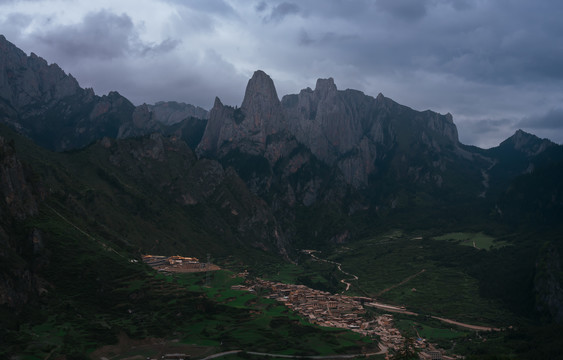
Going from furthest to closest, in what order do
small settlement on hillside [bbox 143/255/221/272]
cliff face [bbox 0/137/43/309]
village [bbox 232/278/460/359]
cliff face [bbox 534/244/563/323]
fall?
small settlement on hillside [bbox 143/255/221/272] → cliff face [bbox 534/244/563/323] → village [bbox 232/278/460/359] → cliff face [bbox 0/137/43/309]

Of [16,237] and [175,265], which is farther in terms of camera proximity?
[175,265]

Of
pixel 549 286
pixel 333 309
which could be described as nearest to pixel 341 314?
pixel 333 309

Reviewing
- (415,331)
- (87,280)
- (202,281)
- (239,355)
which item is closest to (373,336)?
(415,331)

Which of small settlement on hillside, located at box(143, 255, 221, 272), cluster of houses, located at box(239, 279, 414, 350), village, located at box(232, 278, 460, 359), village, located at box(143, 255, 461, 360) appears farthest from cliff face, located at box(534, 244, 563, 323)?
small settlement on hillside, located at box(143, 255, 221, 272)

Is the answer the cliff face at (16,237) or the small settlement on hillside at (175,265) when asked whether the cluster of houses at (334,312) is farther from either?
the cliff face at (16,237)

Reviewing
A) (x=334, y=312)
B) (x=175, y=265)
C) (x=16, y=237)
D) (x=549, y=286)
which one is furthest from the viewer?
(x=175, y=265)

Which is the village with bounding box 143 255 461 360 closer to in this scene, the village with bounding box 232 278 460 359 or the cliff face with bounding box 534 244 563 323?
the village with bounding box 232 278 460 359

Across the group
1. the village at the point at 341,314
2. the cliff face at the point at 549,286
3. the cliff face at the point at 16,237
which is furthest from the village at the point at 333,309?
the cliff face at the point at 549,286

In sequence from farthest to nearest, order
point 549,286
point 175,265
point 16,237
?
1. point 175,265
2. point 549,286
3. point 16,237

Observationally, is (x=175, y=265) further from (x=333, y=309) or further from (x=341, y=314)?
(x=341, y=314)

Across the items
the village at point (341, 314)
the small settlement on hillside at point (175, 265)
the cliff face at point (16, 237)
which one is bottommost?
the village at point (341, 314)

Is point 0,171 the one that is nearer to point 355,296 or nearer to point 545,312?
point 355,296

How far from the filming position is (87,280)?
440 ft

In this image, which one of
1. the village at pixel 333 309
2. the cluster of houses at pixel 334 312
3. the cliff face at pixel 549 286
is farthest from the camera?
the cliff face at pixel 549 286
